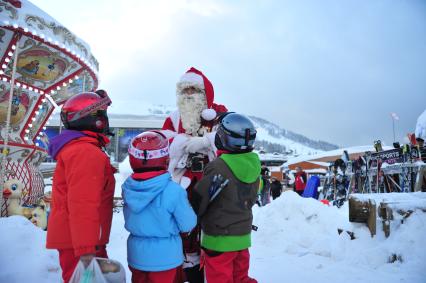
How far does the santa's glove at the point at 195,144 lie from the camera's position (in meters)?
2.82

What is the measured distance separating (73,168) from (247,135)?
1316 millimetres

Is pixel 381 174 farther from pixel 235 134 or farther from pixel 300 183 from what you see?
pixel 235 134

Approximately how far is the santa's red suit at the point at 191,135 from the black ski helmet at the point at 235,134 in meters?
0.28

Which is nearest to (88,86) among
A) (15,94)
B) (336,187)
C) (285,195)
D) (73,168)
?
(15,94)

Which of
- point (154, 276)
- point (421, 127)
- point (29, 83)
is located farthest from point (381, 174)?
point (29, 83)

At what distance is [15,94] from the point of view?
6977mm

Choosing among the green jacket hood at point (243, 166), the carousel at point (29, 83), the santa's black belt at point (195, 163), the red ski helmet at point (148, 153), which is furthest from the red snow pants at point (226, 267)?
the carousel at point (29, 83)

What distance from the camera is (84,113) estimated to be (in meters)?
2.20

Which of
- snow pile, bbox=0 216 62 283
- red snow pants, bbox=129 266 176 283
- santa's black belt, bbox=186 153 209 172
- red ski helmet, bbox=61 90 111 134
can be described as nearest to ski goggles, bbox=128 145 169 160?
red ski helmet, bbox=61 90 111 134

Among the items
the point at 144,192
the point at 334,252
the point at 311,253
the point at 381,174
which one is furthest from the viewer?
the point at 381,174

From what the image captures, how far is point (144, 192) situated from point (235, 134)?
857mm

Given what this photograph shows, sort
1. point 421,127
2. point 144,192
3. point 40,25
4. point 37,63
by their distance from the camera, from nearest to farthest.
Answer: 1. point 144,192
2. point 40,25
3. point 37,63
4. point 421,127

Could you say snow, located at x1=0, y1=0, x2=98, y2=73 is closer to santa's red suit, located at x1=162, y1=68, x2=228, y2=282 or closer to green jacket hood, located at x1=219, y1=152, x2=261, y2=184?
santa's red suit, located at x1=162, y1=68, x2=228, y2=282

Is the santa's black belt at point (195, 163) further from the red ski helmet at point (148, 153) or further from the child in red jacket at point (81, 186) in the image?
the child in red jacket at point (81, 186)
